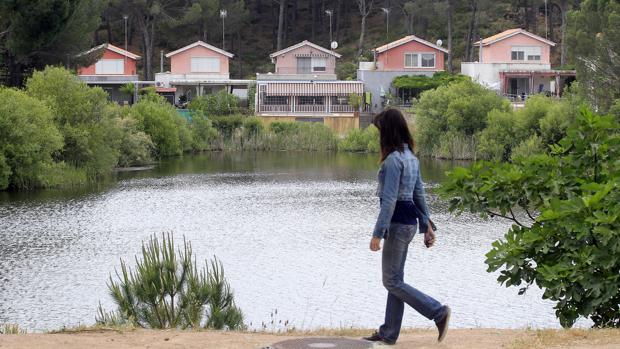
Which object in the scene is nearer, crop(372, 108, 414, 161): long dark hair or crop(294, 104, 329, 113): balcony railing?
crop(372, 108, 414, 161): long dark hair

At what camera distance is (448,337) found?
Result: 11.1 meters

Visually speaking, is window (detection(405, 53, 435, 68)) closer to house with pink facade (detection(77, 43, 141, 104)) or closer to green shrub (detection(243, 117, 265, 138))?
green shrub (detection(243, 117, 265, 138))

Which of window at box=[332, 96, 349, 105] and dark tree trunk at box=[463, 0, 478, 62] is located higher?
dark tree trunk at box=[463, 0, 478, 62]

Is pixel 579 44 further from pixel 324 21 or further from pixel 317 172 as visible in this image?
pixel 324 21

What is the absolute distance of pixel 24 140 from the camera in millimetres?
44000

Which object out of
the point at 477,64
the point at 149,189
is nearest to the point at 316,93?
the point at 477,64

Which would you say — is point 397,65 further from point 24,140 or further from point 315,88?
point 24,140

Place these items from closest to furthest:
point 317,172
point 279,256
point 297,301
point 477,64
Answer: point 297,301 → point 279,256 → point 317,172 → point 477,64

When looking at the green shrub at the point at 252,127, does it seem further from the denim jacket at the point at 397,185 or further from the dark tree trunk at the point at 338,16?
the denim jacket at the point at 397,185

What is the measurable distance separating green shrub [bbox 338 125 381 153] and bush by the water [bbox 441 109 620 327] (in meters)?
56.7

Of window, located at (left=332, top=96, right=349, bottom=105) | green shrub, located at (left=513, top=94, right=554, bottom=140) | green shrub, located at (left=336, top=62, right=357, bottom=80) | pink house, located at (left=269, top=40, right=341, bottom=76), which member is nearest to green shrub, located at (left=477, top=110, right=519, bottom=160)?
green shrub, located at (left=513, top=94, right=554, bottom=140)

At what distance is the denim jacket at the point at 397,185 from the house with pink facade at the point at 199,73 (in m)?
76.6

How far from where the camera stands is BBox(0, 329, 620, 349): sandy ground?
10406mm

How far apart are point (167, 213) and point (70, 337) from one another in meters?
26.4
